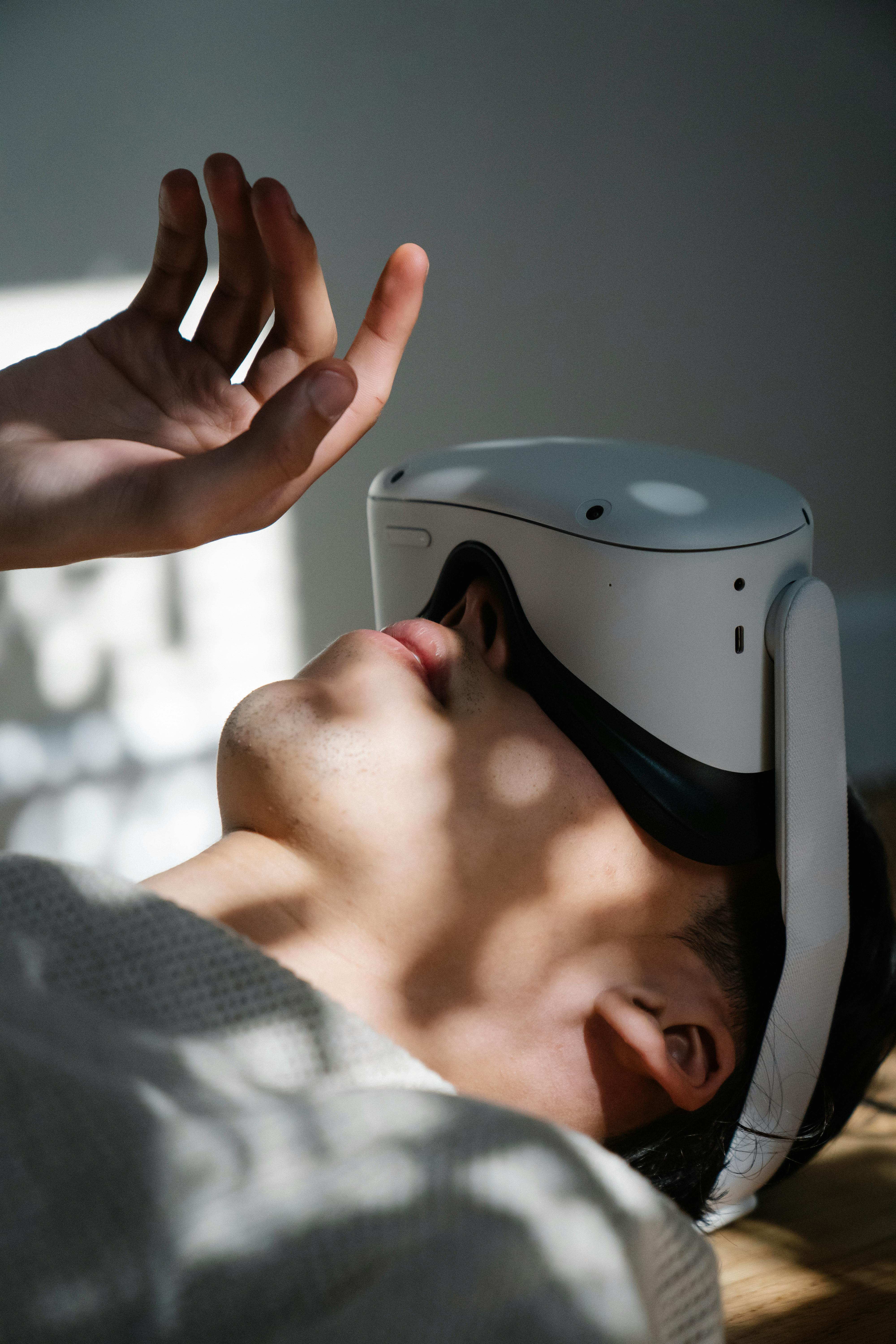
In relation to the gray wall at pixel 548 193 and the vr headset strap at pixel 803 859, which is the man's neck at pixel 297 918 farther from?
the gray wall at pixel 548 193

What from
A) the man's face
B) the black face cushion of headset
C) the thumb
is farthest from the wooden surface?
the thumb

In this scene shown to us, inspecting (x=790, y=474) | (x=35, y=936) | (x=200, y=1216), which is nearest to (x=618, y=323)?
(x=790, y=474)

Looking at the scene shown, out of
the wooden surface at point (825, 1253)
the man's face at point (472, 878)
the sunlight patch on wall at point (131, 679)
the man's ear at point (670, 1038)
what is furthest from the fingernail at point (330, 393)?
the sunlight patch on wall at point (131, 679)

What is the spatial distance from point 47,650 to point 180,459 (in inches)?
57.6

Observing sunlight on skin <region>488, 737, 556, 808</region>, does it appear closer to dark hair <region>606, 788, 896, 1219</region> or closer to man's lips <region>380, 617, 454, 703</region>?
man's lips <region>380, 617, 454, 703</region>

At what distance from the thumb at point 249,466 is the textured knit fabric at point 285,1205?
0.36 meters

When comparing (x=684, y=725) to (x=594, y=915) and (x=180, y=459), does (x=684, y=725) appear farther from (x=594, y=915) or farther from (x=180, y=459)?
(x=180, y=459)

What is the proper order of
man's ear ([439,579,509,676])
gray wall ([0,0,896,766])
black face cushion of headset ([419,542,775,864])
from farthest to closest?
gray wall ([0,0,896,766]) < man's ear ([439,579,509,676]) < black face cushion of headset ([419,542,775,864])

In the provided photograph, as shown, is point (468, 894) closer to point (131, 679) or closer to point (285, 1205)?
point (285, 1205)

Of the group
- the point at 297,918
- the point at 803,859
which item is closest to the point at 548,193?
the point at 803,859

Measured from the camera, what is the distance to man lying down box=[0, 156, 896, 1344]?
0.62 m

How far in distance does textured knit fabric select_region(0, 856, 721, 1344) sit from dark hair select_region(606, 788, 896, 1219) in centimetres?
41

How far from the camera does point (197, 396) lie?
1.08 meters

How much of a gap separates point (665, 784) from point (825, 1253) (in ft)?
1.82
